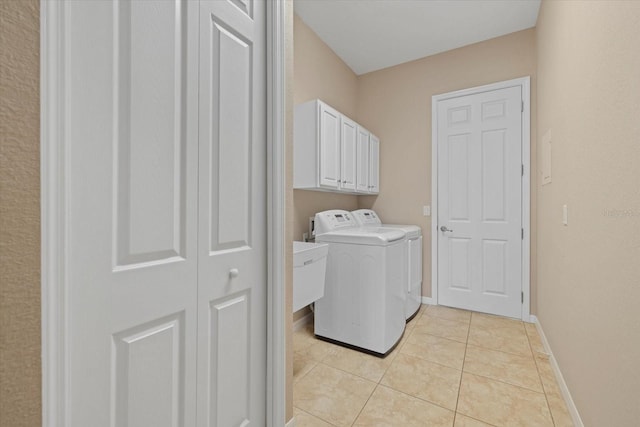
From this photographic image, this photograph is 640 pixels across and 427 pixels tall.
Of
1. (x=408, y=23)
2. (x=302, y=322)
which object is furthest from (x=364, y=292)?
(x=408, y=23)

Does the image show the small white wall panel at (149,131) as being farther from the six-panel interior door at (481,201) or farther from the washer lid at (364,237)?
the six-panel interior door at (481,201)

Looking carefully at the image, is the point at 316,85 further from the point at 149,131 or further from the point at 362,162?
the point at 149,131

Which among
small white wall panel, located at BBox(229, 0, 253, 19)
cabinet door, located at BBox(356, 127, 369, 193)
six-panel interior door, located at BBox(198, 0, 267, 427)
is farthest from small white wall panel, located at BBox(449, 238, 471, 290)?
small white wall panel, located at BBox(229, 0, 253, 19)

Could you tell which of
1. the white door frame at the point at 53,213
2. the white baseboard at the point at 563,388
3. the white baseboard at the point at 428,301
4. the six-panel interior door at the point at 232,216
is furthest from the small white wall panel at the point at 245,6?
the white baseboard at the point at 428,301

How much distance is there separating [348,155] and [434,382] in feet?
6.56

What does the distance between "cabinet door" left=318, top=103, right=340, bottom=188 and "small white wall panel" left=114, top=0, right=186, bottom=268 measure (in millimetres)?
1570

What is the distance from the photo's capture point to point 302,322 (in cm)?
267

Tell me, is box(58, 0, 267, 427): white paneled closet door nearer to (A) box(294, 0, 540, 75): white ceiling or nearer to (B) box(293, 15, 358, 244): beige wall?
(B) box(293, 15, 358, 244): beige wall

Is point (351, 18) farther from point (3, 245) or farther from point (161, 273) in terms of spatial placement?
point (3, 245)

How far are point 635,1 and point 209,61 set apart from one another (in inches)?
56.7

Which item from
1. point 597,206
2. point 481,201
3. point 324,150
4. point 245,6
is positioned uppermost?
point 245,6

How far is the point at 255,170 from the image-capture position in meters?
1.24

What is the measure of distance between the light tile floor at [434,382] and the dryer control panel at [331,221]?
3.07 ft

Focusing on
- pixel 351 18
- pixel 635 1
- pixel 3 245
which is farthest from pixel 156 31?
pixel 351 18
